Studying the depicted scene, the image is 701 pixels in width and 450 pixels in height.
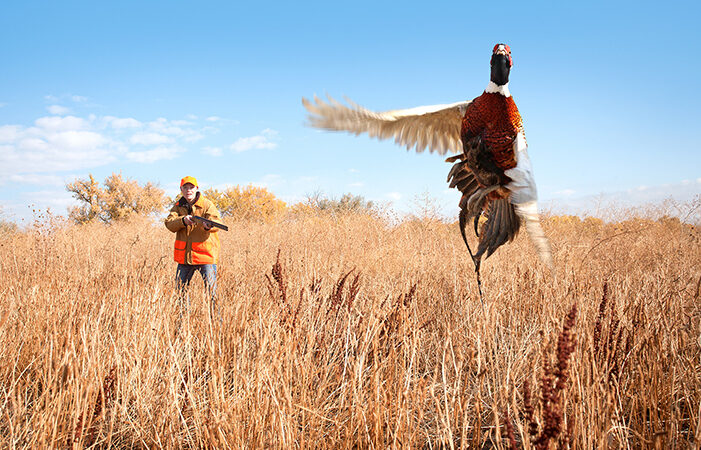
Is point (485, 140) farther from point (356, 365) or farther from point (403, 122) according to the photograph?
point (356, 365)

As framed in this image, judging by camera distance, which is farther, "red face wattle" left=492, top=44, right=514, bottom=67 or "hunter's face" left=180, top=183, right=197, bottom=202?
"hunter's face" left=180, top=183, right=197, bottom=202

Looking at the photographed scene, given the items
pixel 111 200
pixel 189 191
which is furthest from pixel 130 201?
pixel 189 191

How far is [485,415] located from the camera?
1951 mm

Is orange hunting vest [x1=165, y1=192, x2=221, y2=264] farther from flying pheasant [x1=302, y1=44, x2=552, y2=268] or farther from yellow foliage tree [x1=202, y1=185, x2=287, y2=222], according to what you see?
yellow foliage tree [x1=202, y1=185, x2=287, y2=222]

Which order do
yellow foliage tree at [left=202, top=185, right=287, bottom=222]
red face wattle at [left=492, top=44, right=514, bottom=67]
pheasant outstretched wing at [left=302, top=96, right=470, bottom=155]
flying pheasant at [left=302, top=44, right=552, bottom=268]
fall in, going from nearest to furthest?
1. flying pheasant at [left=302, top=44, right=552, bottom=268]
2. red face wattle at [left=492, top=44, right=514, bottom=67]
3. pheasant outstretched wing at [left=302, top=96, right=470, bottom=155]
4. yellow foliage tree at [left=202, top=185, right=287, bottom=222]

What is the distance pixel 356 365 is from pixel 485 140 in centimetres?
151

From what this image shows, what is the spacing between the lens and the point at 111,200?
19500mm

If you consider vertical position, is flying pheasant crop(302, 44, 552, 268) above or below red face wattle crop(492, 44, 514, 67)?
below

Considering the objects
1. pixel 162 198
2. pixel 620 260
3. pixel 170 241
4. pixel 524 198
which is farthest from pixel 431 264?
pixel 162 198

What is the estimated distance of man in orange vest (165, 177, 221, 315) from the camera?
4055 millimetres

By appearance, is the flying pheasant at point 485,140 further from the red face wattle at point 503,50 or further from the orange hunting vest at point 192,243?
the orange hunting vest at point 192,243

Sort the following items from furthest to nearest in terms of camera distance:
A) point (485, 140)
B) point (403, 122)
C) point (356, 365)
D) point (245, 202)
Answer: point (245, 202) → point (403, 122) → point (485, 140) → point (356, 365)

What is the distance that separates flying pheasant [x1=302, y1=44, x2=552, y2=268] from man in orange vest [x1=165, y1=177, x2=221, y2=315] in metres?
2.06

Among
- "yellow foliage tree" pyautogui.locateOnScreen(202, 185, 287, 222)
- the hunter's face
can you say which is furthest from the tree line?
the hunter's face
